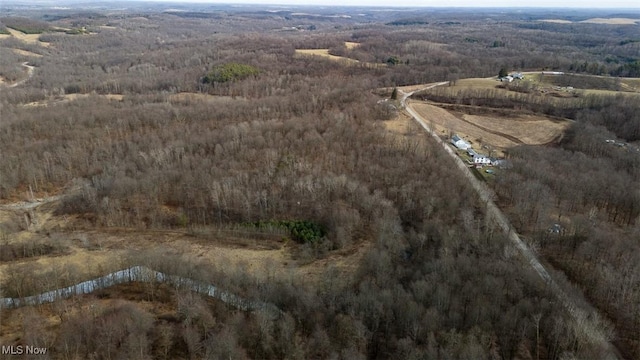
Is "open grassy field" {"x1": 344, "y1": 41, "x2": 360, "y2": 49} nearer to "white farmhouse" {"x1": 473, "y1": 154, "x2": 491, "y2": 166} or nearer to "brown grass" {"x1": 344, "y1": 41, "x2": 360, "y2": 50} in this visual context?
"brown grass" {"x1": 344, "y1": 41, "x2": 360, "y2": 50}

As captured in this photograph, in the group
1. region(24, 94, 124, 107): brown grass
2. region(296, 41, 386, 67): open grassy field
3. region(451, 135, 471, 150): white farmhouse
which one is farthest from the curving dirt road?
region(24, 94, 124, 107): brown grass

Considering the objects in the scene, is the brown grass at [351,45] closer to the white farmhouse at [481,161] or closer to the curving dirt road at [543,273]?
the curving dirt road at [543,273]

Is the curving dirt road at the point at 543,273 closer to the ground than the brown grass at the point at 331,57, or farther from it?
closer to the ground

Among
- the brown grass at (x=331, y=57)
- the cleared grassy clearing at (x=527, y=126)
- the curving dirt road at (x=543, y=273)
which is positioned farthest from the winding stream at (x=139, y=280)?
the brown grass at (x=331, y=57)

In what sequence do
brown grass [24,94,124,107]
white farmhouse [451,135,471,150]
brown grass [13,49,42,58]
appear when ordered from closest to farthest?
white farmhouse [451,135,471,150]
brown grass [24,94,124,107]
brown grass [13,49,42,58]

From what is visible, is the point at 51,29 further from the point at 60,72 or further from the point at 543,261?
the point at 543,261

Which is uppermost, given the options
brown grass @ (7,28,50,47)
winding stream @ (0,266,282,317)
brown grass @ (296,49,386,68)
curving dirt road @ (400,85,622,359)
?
brown grass @ (7,28,50,47)
